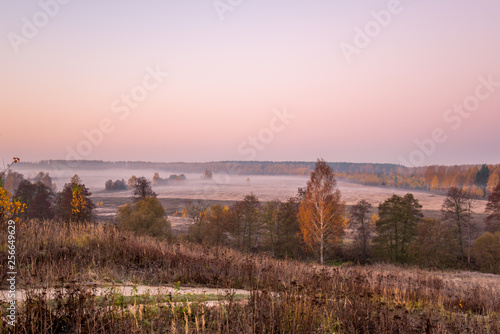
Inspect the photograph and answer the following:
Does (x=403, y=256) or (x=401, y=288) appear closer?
(x=401, y=288)

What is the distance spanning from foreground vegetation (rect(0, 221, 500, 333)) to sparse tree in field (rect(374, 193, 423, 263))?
27365 millimetres

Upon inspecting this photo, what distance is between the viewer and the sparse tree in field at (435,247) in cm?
3578

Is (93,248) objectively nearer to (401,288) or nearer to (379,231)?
(401,288)

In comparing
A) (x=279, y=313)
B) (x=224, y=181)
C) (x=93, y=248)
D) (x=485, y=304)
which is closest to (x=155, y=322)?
(x=279, y=313)

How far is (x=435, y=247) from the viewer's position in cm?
3694

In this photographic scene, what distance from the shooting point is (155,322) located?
16.8 feet

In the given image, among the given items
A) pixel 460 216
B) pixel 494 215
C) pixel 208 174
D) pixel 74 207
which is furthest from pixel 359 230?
pixel 208 174

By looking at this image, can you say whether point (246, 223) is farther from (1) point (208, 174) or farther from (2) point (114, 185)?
(1) point (208, 174)

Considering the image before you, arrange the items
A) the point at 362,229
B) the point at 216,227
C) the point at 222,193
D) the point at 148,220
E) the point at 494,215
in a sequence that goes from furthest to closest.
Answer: the point at 222,193 → the point at 216,227 → the point at 494,215 → the point at 362,229 → the point at 148,220

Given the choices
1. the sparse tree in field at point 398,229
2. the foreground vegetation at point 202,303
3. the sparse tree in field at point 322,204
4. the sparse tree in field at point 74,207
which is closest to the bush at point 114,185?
the sparse tree in field at point 74,207

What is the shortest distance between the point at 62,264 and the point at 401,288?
10.8 m

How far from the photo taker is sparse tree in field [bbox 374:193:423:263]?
39250 mm

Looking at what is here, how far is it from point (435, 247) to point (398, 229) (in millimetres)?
4487

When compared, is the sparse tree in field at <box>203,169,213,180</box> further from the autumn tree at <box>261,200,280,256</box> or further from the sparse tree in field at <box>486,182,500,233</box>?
the sparse tree in field at <box>486,182,500,233</box>
